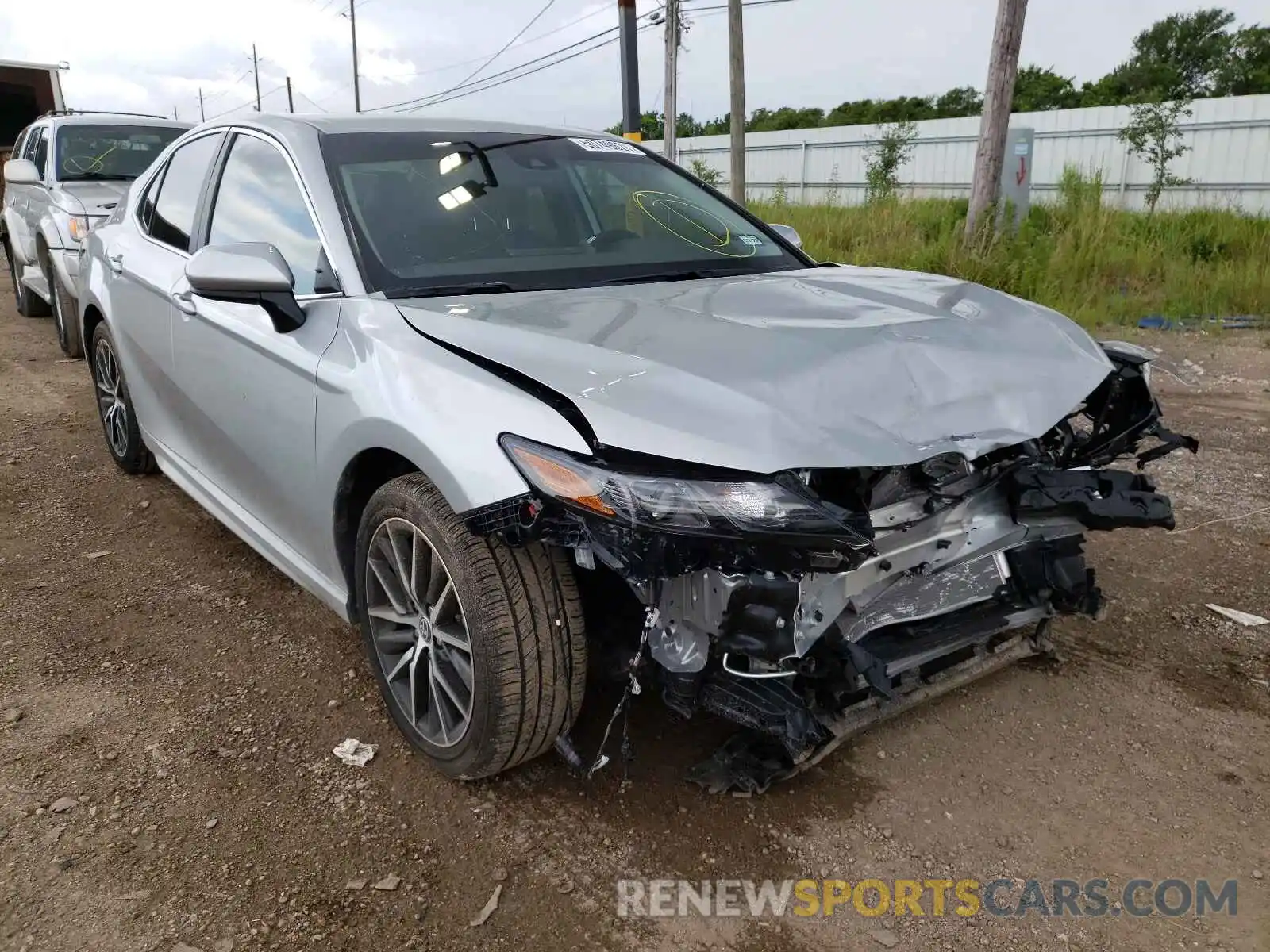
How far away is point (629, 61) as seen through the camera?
10.7 m

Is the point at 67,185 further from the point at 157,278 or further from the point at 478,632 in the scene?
the point at 478,632

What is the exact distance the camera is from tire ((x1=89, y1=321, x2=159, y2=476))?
4492 mm

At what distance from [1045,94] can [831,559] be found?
1549 inches

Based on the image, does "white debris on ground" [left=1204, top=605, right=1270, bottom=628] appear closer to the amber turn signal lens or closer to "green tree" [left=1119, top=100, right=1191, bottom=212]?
the amber turn signal lens

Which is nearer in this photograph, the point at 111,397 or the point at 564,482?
the point at 564,482

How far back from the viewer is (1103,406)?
2.72 metres

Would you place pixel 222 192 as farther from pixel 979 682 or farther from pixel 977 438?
pixel 979 682

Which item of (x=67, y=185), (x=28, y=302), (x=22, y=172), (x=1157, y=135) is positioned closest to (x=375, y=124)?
(x=22, y=172)

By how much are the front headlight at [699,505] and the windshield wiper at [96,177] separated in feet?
26.7

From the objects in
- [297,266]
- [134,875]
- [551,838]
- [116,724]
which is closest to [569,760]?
[551,838]

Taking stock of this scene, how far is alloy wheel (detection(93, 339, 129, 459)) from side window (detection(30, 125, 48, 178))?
479 cm

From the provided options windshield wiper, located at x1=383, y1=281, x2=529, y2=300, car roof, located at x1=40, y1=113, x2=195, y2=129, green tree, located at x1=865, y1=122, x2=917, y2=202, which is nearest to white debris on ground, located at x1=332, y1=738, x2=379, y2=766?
windshield wiper, located at x1=383, y1=281, x2=529, y2=300

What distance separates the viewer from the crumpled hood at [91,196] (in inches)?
290

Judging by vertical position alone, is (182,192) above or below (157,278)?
above
